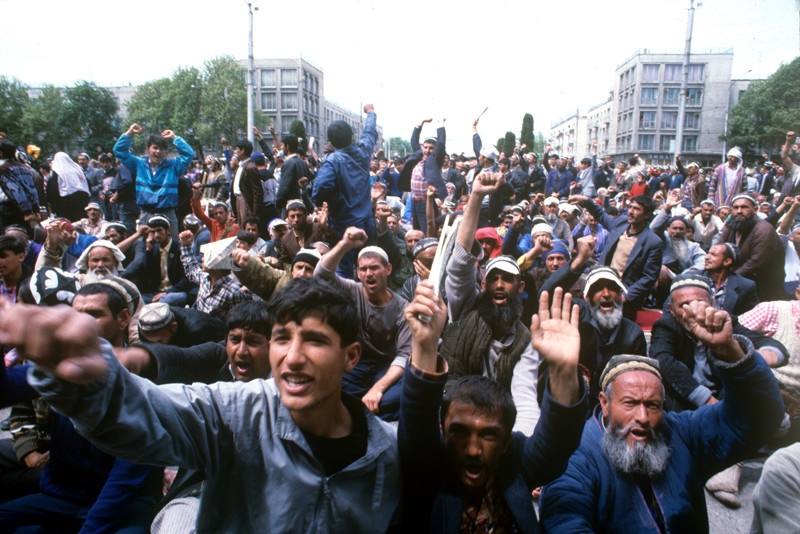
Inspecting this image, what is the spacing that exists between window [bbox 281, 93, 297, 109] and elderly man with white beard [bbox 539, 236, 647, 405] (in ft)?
233

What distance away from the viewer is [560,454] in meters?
1.58

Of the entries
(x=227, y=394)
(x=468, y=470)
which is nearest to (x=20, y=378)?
(x=227, y=394)

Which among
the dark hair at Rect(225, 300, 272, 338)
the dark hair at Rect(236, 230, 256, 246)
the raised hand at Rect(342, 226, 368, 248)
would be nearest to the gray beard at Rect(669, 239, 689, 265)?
the raised hand at Rect(342, 226, 368, 248)

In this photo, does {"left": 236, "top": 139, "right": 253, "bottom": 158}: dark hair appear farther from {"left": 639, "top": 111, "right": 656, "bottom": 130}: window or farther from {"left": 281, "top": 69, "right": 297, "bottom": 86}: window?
{"left": 639, "top": 111, "right": 656, "bottom": 130}: window

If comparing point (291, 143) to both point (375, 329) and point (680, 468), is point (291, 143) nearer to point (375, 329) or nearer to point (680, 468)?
point (375, 329)

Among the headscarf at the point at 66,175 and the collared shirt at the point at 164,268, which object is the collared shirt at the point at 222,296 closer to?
the collared shirt at the point at 164,268

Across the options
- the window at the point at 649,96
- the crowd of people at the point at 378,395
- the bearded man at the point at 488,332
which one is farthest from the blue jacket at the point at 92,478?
the window at the point at 649,96

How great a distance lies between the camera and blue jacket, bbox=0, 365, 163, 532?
6.79 feet

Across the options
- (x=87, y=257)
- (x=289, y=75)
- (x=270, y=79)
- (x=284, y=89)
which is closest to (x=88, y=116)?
(x=270, y=79)

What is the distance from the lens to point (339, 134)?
492 cm

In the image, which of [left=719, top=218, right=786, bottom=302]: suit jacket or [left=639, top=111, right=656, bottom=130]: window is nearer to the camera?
[left=719, top=218, right=786, bottom=302]: suit jacket

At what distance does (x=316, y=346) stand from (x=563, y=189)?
38.8 feet

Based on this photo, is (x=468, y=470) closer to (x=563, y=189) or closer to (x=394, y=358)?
(x=394, y=358)

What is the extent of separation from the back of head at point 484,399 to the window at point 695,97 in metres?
75.2
